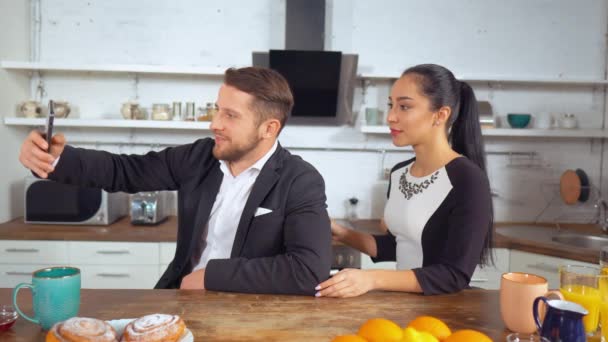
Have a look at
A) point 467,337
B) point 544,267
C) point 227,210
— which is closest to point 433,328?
point 467,337

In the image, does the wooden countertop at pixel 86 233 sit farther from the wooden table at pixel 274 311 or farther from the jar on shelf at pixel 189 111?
the wooden table at pixel 274 311

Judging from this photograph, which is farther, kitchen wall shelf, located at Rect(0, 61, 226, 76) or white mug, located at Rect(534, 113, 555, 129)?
white mug, located at Rect(534, 113, 555, 129)

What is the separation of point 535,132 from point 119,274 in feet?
8.63

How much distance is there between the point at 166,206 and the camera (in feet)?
10.1

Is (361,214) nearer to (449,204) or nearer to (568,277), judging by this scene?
(449,204)

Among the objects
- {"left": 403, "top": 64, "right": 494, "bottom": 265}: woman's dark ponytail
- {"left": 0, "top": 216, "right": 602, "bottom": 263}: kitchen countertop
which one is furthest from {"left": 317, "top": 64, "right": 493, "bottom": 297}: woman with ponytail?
{"left": 0, "top": 216, "right": 602, "bottom": 263}: kitchen countertop

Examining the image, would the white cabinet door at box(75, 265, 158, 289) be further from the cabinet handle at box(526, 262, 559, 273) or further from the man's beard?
the cabinet handle at box(526, 262, 559, 273)

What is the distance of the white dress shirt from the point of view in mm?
1502

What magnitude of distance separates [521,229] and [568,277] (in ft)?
7.27

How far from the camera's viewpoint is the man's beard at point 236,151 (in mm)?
1495

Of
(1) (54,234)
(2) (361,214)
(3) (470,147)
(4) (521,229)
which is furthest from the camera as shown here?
(2) (361,214)

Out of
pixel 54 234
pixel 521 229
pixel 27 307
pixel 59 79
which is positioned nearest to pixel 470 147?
pixel 27 307

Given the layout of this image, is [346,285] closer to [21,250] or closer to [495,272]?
[495,272]

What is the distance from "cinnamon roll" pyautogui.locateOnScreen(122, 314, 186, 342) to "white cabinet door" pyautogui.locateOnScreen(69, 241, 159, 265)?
1.83 m
